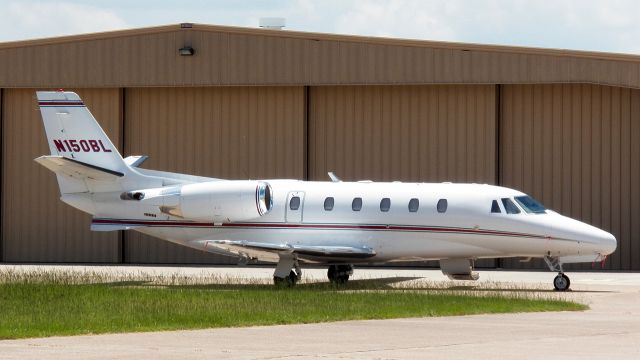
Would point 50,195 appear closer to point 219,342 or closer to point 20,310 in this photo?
point 20,310

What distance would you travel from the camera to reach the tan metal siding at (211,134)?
1506 inches

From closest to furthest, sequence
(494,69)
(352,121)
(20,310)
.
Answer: (20,310) < (494,69) < (352,121)

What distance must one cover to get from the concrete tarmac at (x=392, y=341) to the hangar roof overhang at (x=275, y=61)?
14940 millimetres

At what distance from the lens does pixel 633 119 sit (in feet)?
119

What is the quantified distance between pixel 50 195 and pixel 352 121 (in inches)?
383

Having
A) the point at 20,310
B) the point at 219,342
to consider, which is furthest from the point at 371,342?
the point at 20,310

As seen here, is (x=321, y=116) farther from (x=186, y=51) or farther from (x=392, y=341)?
(x=392, y=341)

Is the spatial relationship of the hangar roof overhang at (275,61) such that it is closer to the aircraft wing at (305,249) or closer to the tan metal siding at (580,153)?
the tan metal siding at (580,153)

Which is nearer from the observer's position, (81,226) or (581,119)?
(581,119)

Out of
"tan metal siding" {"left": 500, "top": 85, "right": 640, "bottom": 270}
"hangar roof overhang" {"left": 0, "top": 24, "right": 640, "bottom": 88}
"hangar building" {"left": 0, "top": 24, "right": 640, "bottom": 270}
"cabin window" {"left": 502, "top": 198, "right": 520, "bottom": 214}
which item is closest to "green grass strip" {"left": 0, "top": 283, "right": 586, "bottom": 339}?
"cabin window" {"left": 502, "top": 198, "right": 520, "bottom": 214}

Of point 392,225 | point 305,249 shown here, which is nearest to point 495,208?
point 392,225

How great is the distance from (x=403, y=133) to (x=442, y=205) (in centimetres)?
980

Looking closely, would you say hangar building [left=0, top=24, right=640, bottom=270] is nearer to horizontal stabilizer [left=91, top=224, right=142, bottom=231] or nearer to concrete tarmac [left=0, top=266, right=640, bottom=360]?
horizontal stabilizer [left=91, top=224, right=142, bottom=231]

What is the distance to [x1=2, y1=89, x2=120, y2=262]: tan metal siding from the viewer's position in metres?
39.2
